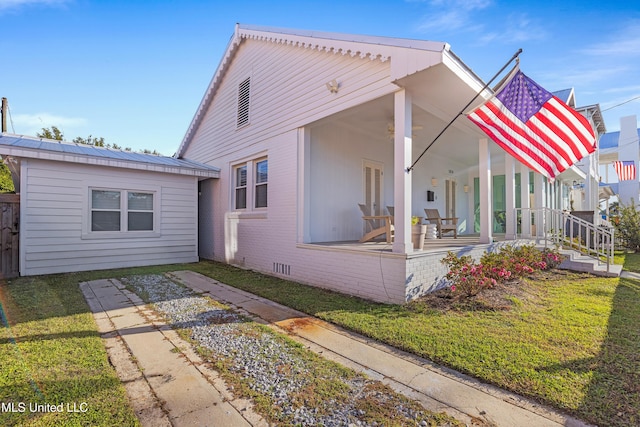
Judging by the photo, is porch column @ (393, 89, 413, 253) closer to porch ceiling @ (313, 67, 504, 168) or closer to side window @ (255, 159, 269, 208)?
porch ceiling @ (313, 67, 504, 168)

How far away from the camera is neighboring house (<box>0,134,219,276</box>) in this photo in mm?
7098

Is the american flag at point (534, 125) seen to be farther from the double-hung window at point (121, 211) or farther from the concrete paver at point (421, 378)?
the double-hung window at point (121, 211)

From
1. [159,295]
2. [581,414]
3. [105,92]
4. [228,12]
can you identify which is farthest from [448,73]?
[105,92]

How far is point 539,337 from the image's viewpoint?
11.3 ft

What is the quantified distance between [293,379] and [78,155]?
7.99 m

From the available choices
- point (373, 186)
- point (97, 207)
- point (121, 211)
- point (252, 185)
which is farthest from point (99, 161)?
point (373, 186)

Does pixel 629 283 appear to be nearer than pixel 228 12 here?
Yes

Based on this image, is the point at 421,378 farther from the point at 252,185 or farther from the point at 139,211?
the point at 139,211

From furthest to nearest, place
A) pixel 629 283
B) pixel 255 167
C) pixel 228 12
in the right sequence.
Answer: pixel 228 12
pixel 255 167
pixel 629 283

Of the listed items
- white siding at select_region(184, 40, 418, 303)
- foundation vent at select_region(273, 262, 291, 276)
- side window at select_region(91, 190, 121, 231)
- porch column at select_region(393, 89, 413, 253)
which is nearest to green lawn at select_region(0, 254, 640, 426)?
white siding at select_region(184, 40, 418, 303)

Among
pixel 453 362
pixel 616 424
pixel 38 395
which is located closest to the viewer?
pixel 616 424

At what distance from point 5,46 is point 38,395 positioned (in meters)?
12.2

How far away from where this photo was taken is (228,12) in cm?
934

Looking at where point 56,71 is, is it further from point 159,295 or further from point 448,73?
point 448,73
